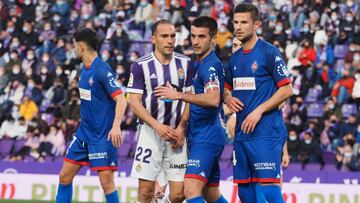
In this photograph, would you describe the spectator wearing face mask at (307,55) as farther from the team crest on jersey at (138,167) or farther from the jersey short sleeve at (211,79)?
the jersey short sleeve at (211,79)

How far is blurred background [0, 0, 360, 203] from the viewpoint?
1834 centimetres

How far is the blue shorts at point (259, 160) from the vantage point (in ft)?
33.0

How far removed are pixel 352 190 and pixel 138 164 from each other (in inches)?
248

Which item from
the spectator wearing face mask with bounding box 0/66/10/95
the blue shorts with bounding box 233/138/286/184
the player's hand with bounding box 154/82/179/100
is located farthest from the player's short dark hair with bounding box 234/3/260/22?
the spectator wearing face mask with bounding box 0/66/10/95

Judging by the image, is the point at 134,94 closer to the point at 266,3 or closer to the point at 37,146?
the point at 37,146

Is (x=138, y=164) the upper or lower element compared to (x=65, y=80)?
lower

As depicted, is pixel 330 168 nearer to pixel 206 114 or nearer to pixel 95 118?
pixel 95 118

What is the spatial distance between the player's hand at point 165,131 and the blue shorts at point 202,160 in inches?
9.6

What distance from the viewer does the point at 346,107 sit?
68.4 feet

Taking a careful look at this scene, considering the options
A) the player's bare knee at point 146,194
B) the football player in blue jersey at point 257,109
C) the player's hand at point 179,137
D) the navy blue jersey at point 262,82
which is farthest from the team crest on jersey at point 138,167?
the navy blue jersey at point 262,82

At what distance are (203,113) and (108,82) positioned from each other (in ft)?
4.49

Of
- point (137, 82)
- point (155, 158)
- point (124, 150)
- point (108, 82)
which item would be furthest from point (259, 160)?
point (124, 150)

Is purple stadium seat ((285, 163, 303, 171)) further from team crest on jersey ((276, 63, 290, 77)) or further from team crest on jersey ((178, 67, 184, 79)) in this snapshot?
team crest on jersey ((276, 63, 290, 77))

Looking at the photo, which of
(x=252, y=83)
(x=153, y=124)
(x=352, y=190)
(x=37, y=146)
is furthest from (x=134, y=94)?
(x=37, y=146)
